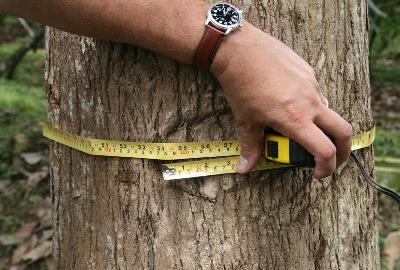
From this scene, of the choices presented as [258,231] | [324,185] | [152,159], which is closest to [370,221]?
[324,185]

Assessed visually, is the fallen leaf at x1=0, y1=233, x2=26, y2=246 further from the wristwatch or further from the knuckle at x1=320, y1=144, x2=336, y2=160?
the knuckle at x1=320, y1=144, x2=336, y2=160

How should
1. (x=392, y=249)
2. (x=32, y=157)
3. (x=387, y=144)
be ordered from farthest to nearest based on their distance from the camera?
(x=387, y=144) < (x=32, y=157) < (x=392, y=249)

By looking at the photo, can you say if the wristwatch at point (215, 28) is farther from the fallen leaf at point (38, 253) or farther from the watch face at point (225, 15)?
the fallen leaf at point (38, 253)

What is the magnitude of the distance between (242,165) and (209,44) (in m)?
0.40

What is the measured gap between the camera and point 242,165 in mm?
1724

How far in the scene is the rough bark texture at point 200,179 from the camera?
1.78 meters

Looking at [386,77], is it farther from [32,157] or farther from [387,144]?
[32,157]

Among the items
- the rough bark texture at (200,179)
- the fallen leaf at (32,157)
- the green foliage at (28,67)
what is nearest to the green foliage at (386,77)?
the green foliage at (28,67)

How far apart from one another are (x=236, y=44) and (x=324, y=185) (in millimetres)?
667

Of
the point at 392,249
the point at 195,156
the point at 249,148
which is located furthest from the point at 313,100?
the point at 392,249

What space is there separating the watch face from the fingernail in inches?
16.5

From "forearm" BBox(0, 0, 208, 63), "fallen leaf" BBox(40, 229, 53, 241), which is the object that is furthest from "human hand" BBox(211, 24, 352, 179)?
"fallen leaf" BBox(40, 229, 53, 241)

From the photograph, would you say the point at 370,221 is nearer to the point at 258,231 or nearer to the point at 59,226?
the point at 258,231

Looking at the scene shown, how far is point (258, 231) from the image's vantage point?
6.07ft
